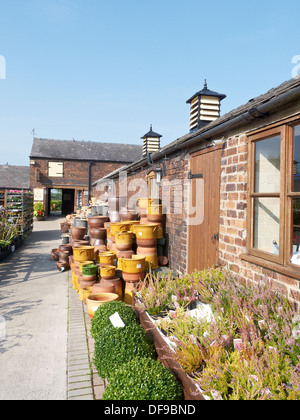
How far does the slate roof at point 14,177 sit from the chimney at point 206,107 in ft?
74.6

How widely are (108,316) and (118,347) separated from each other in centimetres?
63

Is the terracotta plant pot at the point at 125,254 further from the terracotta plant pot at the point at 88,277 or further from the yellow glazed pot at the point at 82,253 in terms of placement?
the yellow glazed pot at the point at 82,253

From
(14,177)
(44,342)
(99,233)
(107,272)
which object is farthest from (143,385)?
(14,177)

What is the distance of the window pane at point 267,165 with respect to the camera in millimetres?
3396

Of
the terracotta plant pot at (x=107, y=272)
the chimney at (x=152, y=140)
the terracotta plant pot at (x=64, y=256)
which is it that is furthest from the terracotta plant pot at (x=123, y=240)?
the chimney at (x=152, y=140)

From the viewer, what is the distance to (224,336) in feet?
8.14

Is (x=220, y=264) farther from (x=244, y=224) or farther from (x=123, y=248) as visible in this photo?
(x=123, y=248)

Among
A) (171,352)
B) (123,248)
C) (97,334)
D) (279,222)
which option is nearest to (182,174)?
Answer: (123,248)

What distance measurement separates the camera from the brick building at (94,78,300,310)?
3.14 m

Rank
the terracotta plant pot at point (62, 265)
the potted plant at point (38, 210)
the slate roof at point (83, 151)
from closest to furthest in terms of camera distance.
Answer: the terracotta plant pot at point (62, 265), the potted plant at point (38, 210), the slate roof at point (83, 151)

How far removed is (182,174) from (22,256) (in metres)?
6.53

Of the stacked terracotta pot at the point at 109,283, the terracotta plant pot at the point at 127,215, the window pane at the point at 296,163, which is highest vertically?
the window pane at the point at 296,163

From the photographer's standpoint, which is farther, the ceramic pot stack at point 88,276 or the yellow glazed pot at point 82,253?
the yellow glazed pot at point 82,253

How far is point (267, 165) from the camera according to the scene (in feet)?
11.7
